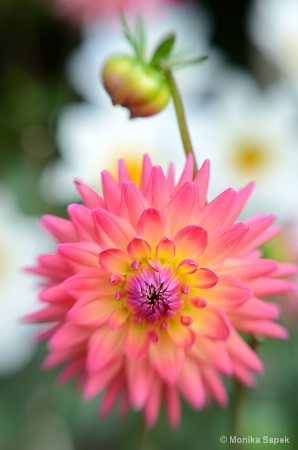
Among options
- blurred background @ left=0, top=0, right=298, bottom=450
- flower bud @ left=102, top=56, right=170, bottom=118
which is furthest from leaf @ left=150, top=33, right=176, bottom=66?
blurred background @ left=0, top=0, right=298, bottom=450

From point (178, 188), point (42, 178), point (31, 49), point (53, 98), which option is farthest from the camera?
point (31, 49)

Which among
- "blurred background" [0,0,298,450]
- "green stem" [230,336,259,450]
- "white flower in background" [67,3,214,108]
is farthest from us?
"white flower in background" [67,3,214,108]

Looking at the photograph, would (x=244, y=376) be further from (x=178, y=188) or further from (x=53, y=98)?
(x=53, y=98)

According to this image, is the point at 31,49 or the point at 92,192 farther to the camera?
the point at 31,49

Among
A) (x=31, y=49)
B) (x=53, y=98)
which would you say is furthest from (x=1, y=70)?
(x=53, y=98)

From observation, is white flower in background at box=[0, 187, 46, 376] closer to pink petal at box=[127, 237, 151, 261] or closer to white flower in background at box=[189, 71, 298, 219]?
white flower in background at box=[189, 71, 298, 219]

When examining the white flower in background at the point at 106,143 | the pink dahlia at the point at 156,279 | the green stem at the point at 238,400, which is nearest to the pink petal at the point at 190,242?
the pink dahlia at the point at 156,279

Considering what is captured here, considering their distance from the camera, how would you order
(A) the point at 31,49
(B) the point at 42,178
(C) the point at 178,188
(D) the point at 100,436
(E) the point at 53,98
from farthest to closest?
(A) the point at 31,49, (E) the point at 53,98, (B) the point at 42,178, (D) the point at 100,436, (C) the point at 178,188
